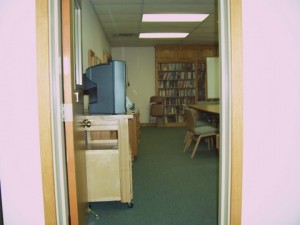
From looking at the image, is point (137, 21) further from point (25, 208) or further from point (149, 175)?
point (25, 208)

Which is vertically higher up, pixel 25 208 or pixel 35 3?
pixel 35 3

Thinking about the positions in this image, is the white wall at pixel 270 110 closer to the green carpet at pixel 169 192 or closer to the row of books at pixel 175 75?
the green carpet at pixel 169 192

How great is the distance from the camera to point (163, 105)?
7.76 m

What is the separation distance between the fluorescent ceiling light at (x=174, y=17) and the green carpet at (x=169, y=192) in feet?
8.39

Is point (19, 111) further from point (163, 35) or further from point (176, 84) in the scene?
point (176, 84)

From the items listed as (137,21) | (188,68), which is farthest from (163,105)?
(137,21)

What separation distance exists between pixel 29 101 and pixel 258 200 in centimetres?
136

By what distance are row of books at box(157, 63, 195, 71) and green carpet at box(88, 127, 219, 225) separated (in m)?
3.84

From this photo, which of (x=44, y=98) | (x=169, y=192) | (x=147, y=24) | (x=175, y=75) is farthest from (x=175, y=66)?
(x=44, y=98)

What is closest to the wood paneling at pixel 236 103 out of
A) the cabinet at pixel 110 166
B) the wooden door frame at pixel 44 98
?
the wooden door frame at pixel 44 98

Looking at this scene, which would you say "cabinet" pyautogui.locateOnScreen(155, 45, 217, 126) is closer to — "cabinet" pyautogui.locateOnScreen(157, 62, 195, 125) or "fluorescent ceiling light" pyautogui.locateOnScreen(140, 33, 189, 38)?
"cabinet" pyautogui.locateOnScreen(157, 62, 195, 125)

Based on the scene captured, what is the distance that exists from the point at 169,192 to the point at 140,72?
569 centimetres

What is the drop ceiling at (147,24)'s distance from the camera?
159 inches

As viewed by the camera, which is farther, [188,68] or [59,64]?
[188,68]
